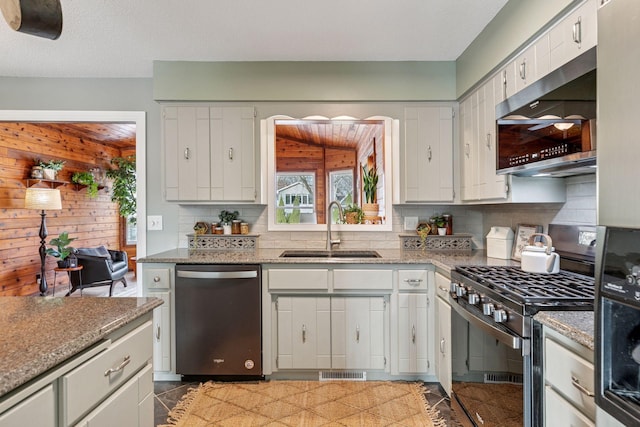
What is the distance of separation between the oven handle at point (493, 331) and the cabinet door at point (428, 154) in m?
1.15

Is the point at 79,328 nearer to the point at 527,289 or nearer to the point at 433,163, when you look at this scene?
the point at 527,289

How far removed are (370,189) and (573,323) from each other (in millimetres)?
2172

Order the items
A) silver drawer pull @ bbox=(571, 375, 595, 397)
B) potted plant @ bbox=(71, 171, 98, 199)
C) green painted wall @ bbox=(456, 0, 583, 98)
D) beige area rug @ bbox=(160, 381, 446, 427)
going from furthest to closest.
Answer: potted plant @ bbox=(71, 171, 98, 199) < beige area rug @ bbox=(160, 381, 446, 427) < green painted wall @ bbox=(456, 0, 583, 98) < silver drawer pull @ bbox=(571, 375, 595, 397)

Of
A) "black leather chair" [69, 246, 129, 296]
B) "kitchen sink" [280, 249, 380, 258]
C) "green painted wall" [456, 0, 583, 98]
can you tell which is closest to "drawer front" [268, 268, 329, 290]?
"kitchen sink" [280, 249, 380, 258]

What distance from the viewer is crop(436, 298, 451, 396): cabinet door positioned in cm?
221

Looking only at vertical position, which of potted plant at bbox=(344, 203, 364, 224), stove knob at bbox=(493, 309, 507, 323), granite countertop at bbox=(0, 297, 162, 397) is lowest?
stove knob at bbox=(493, 309, 507, 323)

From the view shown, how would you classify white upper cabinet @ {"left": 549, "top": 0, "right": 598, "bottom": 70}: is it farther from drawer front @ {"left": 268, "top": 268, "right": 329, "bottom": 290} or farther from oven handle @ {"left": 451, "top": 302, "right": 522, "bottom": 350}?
drawer front @ {"left": 268, "top": 268, "right": 329, "bottom": 290}

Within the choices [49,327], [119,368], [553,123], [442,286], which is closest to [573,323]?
[553,123]

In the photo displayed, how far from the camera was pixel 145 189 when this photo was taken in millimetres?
3074

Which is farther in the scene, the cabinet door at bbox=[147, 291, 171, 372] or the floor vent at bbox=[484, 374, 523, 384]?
the cabinet door at bbox=[147, 291, 171, 372]

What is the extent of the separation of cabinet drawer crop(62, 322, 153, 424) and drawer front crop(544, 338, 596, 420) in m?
1.45

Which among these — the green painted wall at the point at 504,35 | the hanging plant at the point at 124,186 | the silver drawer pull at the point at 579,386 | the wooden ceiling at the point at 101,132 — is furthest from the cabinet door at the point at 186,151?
the hanging plant at the point at 124,186

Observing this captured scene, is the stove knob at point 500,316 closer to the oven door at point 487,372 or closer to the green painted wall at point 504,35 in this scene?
the oven door at point 487,372

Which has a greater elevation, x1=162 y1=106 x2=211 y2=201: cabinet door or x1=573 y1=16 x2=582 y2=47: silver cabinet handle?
x1=573 y1=16 x2=582 y2=47: silver cabinet handle
